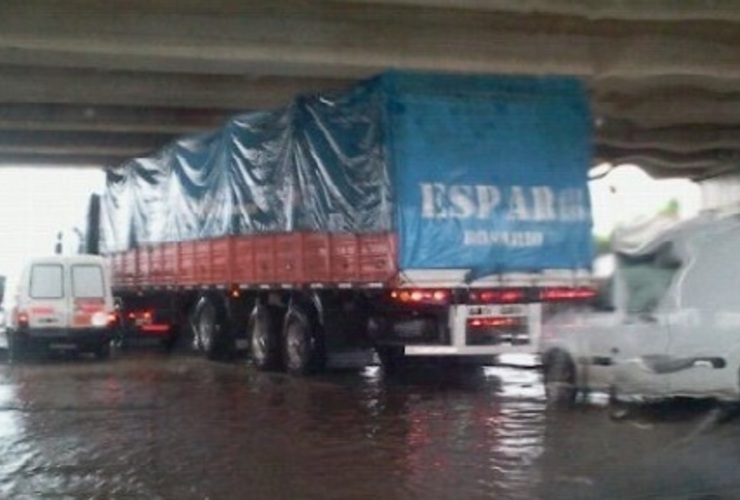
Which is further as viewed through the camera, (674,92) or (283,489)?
(674,92)

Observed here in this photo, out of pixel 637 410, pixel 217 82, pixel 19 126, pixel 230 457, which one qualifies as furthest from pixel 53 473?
pixel 19 126

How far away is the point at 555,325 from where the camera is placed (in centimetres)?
1469

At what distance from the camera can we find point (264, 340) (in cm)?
1950

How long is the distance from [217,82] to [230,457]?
961 centimetres

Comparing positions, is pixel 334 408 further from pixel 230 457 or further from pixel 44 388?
pixel 44 388

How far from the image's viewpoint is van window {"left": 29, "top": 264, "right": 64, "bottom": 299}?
22.3 metres

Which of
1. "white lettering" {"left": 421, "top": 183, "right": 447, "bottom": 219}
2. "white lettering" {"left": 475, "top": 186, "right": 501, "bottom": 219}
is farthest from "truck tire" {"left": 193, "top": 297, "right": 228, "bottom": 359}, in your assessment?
"white lettering" {"left": 475, "top": 186, "right": 501, "bottom": 219}

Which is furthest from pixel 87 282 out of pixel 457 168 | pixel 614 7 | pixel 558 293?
pixel 614 7

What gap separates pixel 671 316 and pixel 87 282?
12.9 meters

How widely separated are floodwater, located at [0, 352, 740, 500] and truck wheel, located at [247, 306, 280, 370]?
5.92 feet

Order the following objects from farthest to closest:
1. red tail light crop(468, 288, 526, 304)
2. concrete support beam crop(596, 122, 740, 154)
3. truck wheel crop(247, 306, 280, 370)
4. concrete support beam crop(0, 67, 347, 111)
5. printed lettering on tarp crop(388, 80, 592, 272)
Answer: concrete support beam crop(596, 122, 740, 154) < truck wheel crop(247, 306, 280, 370) < concrete support beam crop(0, 67, 347, 111) < red tail light crop(468, 288, 526, 304) < printed lettering on tarp crop(388, 80, 592, 272)

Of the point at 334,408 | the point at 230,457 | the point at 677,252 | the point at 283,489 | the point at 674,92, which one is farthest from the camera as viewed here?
the point at 674,92

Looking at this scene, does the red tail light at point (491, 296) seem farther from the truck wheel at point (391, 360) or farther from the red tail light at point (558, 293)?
the truck wheel at point (391, 360)

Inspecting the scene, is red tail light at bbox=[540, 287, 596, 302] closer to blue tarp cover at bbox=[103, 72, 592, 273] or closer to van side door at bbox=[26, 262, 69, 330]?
blue tarp cover at bbox=[103, 72, 592, 273]
